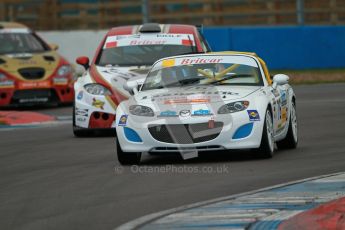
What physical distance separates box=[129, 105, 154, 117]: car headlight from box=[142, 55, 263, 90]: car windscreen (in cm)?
85

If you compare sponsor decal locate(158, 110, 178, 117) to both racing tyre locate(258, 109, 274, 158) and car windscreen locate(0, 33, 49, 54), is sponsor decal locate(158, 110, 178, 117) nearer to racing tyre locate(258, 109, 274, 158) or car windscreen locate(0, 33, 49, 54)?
racing tyre locate(258, 109, 274, 158)

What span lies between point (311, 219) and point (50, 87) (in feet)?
47.3

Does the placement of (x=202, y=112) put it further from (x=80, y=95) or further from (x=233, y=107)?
(x=80, y=95)

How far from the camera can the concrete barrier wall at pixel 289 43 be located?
29.0m

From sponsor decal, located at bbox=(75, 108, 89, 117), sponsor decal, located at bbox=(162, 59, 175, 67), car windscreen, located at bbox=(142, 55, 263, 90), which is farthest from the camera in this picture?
sponsor decal, located at bbox=(75, 108, 89, 117)

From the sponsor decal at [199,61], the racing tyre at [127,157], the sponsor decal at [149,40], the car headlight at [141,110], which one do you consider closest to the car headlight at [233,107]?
the car headlight at [141,110]

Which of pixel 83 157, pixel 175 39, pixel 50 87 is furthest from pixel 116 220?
pixel 50 87

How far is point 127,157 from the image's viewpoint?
484 inches

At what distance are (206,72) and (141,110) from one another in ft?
4.25

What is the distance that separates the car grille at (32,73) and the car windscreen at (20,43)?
0.91 m

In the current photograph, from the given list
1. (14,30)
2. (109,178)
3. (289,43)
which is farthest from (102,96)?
(289,43)

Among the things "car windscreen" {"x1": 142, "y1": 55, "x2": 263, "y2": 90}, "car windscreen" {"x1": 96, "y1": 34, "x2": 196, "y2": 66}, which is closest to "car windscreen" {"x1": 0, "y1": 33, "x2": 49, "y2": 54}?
"car windscreen" {"x1": 96, "y1": 34, "x2": 196, "y2": 66}

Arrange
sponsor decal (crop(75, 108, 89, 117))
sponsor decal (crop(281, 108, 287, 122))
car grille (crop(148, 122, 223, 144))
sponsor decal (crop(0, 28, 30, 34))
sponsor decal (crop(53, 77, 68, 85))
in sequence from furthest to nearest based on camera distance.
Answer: sponsor decal (crop(0, 28, 30, 34)), sponsor decal (crop(53, 77, 68, 85)), sponsor decal (crop(75, 108, 89, 117)), sponsor decal (crop(281, 108, 287, 122)), car grille (crop(148, 122, 223, 144))

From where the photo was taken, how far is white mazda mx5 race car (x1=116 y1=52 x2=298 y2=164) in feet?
38.9
